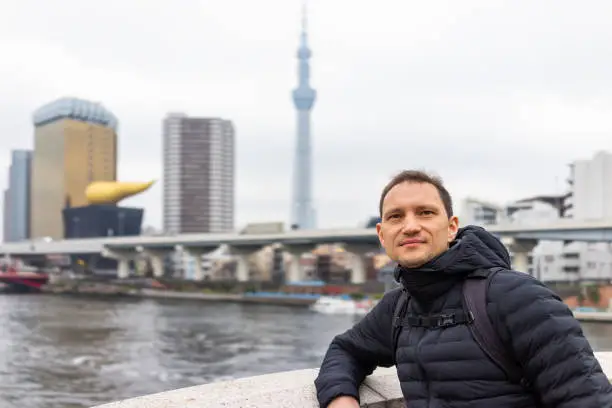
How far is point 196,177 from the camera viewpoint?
193 m

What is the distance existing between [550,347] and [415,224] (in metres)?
0.68

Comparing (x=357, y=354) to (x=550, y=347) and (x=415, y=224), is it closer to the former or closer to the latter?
(x=415, y=224)

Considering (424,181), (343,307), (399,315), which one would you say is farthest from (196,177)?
(424,181)

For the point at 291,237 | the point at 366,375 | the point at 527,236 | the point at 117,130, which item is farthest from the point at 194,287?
the point at 117,130

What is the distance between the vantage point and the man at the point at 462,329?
2.05 m

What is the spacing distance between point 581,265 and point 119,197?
296 ft

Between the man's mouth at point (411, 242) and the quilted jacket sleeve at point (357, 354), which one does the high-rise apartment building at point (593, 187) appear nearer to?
the quilted jacket sleeve at point (357, 354)

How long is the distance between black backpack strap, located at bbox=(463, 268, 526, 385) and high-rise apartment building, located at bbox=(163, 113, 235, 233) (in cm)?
18598

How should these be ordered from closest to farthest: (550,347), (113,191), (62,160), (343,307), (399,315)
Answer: (550,347)
(399,315)
(343,307)
(113,191)
(62,160)

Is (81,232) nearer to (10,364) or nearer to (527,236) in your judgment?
(527,236)

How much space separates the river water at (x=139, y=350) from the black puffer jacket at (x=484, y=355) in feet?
49.5

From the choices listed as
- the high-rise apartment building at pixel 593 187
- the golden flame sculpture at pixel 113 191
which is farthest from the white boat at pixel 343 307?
the golden flame sculpture at pixel 113 191

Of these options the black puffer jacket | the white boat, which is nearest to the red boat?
the white boat

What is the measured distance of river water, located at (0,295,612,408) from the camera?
→ 17875 mm
